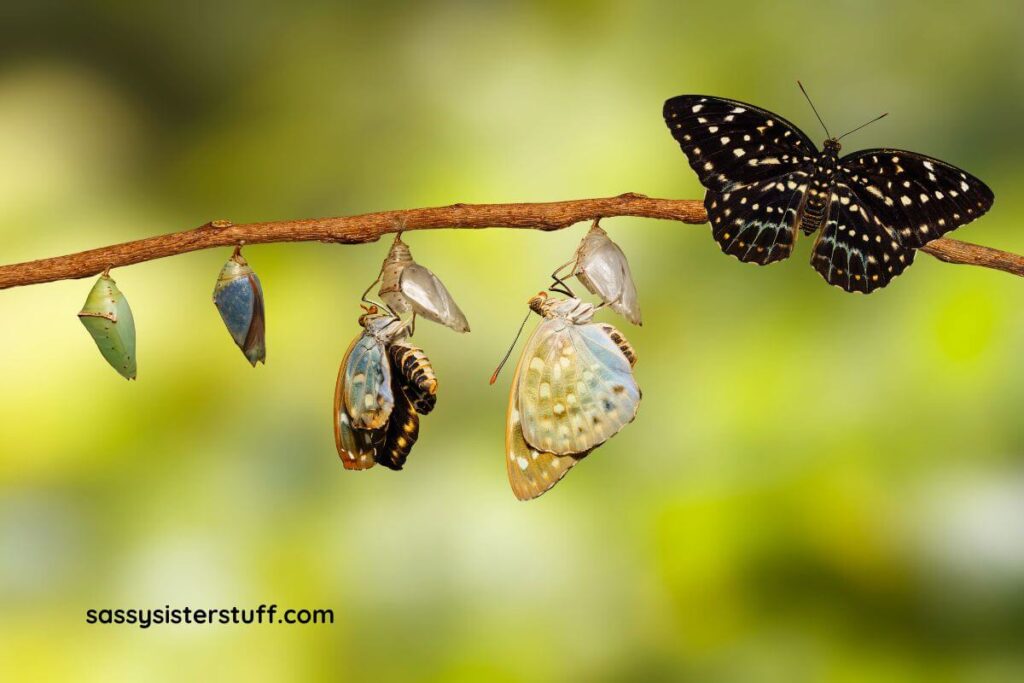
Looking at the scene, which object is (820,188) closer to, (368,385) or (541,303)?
(541,303)

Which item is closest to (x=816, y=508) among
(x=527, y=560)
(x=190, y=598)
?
(x=527, y=560)

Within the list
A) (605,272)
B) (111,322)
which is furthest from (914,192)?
(111,322)

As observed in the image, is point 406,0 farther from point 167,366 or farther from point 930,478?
point 930,478

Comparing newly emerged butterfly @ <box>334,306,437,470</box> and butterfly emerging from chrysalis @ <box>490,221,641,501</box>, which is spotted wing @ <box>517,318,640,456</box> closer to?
butterfly emerging from chrysalis @ <box>490,221,641,501</box>

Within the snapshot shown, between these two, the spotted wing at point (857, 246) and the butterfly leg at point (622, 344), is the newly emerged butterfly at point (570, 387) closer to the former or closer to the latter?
the butterfly leg at point (622, 344)

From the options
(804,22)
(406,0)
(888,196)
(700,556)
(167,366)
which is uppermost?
(406,0)

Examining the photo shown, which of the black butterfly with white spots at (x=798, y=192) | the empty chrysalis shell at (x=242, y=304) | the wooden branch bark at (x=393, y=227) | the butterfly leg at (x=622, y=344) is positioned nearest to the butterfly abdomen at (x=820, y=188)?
the black butterfly with white spots at (x=798, y=192)
